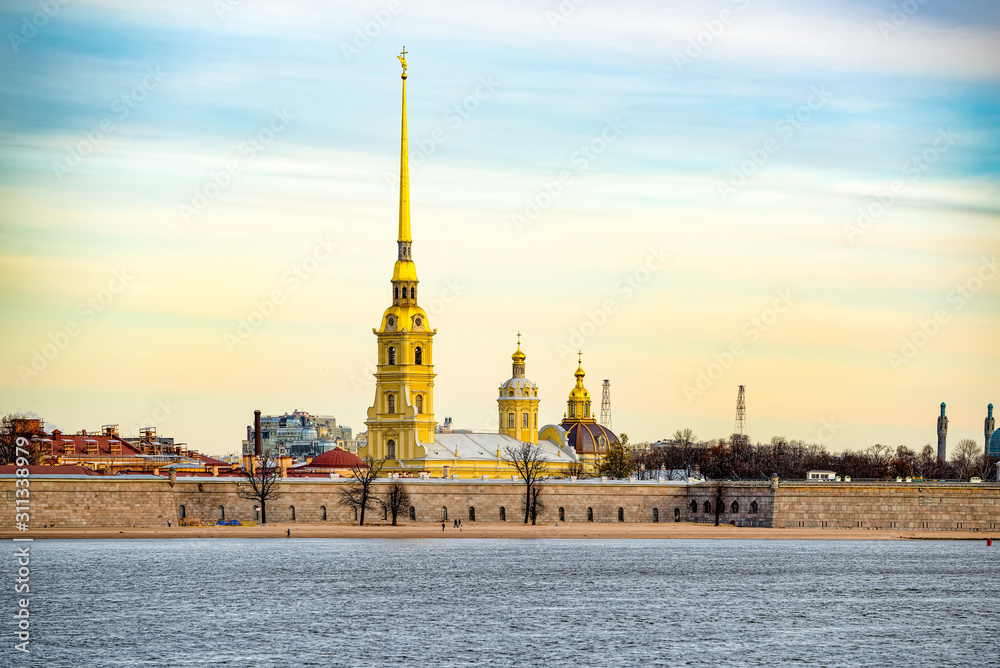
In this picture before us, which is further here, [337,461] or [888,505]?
[337,461]

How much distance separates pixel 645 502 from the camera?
121312 millimetres

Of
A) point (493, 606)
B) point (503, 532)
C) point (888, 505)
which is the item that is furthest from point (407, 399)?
point (493, 606)

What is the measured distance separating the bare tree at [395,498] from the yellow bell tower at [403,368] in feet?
51.2

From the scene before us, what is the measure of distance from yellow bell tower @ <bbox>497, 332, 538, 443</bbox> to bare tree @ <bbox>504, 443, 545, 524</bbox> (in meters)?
4.19

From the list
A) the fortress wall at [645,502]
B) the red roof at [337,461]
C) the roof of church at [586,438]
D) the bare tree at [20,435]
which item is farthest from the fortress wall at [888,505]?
the bare tree at [20,435]

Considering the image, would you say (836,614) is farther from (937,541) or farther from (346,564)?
(937,541)

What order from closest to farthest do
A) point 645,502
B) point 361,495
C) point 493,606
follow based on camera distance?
point 493,606, point 361,495, point 645,502

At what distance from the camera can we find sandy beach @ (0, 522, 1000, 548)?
3991 inches

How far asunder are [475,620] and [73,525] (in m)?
48.6

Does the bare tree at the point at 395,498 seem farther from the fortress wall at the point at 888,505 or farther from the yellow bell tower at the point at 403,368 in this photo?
the fortress wall at the point at 888,505

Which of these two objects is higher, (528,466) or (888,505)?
(528,466)

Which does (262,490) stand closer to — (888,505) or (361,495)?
(361,495)

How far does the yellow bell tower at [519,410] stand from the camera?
5994 inches

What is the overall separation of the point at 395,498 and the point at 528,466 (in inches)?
713
